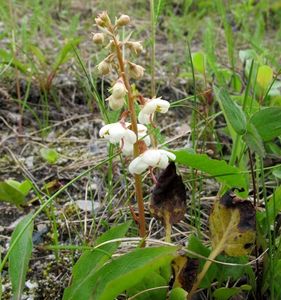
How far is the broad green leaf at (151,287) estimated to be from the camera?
3.31 feet

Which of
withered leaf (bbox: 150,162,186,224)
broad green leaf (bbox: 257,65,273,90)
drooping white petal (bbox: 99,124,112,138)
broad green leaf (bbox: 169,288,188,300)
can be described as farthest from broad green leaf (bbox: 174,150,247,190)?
broad green leaf (bbox: 257,65,273,90)

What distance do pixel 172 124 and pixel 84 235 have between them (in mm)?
765

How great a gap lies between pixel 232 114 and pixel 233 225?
222mm

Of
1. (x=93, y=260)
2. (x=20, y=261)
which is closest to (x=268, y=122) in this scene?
(x=93, y=260)

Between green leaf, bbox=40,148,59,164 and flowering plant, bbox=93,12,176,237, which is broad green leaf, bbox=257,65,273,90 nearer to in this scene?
flowering plant, bbox=93,12,176,237

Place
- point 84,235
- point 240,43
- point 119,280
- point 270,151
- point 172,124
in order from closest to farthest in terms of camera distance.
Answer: point 119,280 < point 84,235 < point 270,151 < point 172,124 < point 240,43

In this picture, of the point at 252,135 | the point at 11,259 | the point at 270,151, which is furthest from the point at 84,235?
the point at 270,151

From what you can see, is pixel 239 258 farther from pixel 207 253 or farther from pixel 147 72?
pixel 147 72

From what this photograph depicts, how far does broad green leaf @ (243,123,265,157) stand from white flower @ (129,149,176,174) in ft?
0.52

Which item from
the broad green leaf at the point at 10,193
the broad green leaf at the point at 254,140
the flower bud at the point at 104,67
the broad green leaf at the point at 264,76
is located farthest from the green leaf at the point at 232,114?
the broad green leaf at the point at 10,193

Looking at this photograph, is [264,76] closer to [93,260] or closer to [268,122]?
[268,122]

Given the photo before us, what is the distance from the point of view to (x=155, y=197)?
3.60 ft

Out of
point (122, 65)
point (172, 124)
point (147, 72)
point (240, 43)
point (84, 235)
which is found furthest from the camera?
point (240, 43)

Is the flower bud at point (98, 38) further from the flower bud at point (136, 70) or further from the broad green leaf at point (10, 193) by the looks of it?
the broad green leaf at point (10, 193)
